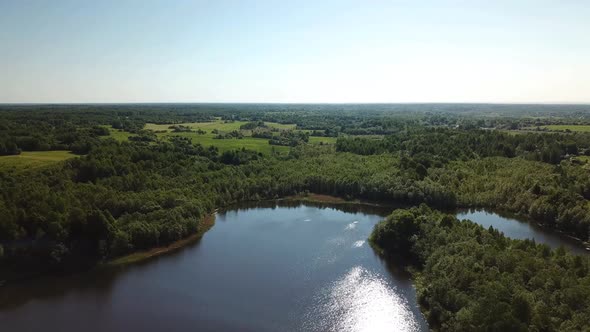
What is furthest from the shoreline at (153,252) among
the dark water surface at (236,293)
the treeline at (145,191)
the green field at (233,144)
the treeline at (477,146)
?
the treeline at (477,146)

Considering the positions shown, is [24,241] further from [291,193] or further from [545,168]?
[545,168]

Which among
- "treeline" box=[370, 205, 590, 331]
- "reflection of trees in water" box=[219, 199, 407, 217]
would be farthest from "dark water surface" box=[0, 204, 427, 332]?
"reflection of trees in water" box=[219, 199, 407, 217]

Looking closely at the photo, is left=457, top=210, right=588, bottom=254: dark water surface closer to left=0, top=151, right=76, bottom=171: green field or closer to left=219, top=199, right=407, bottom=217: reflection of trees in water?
left=219, top=199, right=407, bottom=217: reflection of trees in water

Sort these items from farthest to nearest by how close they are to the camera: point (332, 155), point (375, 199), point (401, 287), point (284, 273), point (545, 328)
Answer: point (332, 155), point (375, 199), point (284, 273), point (401, 287), point (545, 328)

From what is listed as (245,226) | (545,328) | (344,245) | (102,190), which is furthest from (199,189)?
(545,328)

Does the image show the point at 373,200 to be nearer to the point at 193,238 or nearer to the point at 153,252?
the point at 193,238

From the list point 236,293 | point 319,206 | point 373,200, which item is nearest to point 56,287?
point 236,293

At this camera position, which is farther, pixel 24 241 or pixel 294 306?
pixel 24 241
